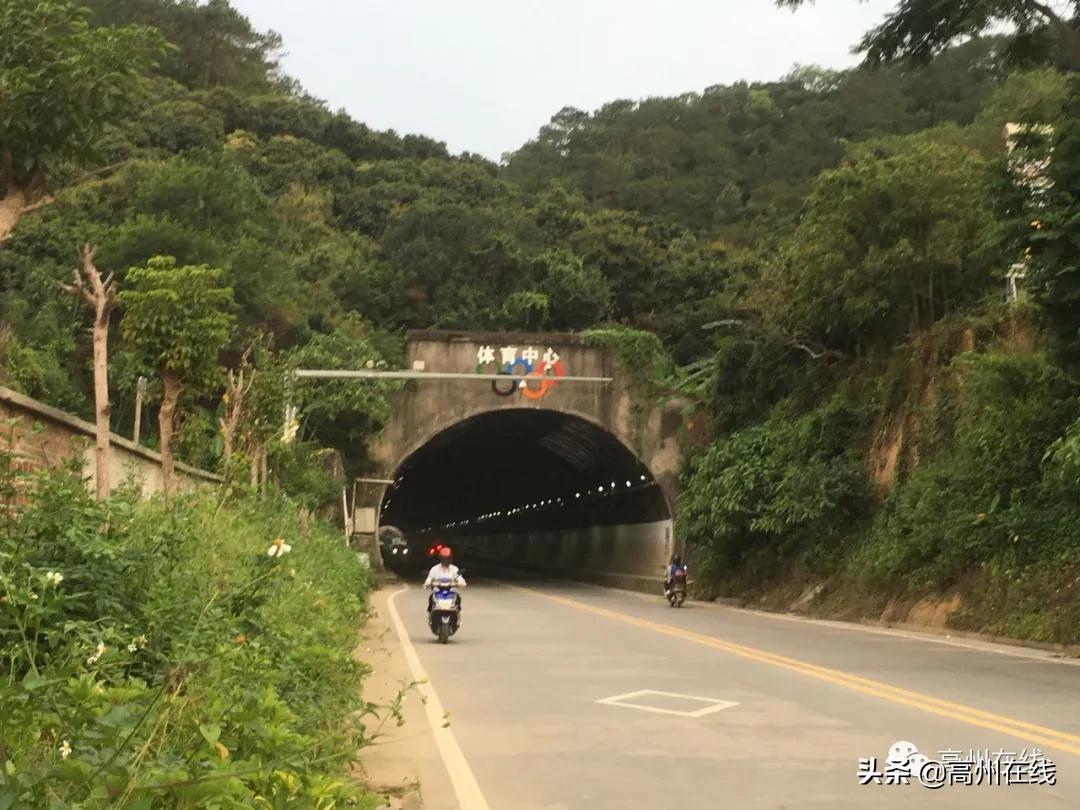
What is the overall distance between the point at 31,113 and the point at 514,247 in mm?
36319

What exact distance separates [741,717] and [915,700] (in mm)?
1636

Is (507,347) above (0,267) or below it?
below

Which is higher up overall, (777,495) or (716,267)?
(716,267)

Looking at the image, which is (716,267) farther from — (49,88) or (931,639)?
(49,88)

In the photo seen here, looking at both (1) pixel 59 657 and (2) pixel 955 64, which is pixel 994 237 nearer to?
(1) pixel 59 657

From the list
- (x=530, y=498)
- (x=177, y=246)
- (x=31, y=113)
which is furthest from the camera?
(x=530, y=498)

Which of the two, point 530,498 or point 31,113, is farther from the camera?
point 530,498

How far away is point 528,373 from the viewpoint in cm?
3788

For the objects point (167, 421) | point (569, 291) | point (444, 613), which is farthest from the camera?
point (569, 291)

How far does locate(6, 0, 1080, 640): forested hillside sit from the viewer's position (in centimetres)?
1612

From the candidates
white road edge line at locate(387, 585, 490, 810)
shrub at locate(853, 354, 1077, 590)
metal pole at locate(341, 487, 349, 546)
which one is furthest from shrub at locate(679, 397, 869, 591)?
white road edge line at locate(387, 585, 490, 810)

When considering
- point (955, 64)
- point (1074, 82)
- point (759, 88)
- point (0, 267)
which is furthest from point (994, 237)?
point (759, 88)

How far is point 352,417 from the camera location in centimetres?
3734

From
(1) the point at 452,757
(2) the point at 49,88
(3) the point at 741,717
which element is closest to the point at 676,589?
(3) the point at 741,717
